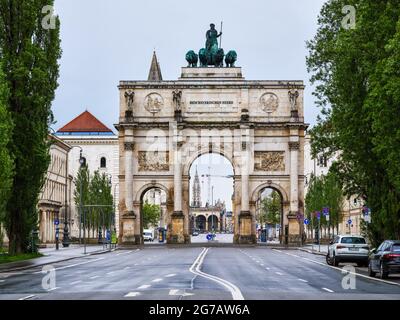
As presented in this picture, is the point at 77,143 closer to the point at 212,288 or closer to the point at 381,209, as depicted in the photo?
the point at 381,209

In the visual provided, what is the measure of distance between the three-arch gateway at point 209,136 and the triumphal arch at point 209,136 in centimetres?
10

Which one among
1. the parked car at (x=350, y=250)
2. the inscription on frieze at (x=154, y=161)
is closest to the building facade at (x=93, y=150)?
the inscription on frieze at (x=154, y=161)

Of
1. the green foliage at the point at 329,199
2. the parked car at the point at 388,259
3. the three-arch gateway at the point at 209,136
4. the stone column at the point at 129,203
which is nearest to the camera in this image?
the parked car at the point at 388,259

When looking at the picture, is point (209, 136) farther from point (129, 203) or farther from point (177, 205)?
point (129, 203)

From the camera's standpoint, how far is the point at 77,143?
5595 inches

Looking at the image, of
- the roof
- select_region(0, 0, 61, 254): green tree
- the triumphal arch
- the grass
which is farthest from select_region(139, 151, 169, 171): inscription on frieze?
the roof

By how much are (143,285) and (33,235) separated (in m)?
28.8

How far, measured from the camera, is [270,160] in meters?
88.2

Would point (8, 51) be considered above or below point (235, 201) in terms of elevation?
above

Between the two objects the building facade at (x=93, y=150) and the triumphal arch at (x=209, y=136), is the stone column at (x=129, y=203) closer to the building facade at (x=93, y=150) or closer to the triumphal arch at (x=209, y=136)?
the triumphal arch at (x=209, y=136)

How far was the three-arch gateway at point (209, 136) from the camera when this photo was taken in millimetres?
87188

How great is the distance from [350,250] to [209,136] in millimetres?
46726

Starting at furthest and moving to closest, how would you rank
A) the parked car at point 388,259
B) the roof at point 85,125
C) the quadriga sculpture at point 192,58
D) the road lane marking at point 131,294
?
the roof at point 85,125 → the quadriga sculpture at point 192,58 → the parked car at point 388,259 → the road lane marking at point 131,294
